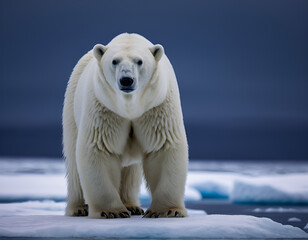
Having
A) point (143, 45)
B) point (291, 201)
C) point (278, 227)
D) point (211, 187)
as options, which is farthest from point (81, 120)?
point (211, 187)

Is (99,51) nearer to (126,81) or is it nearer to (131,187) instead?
(126,81)

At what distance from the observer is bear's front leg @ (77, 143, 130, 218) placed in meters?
5.14

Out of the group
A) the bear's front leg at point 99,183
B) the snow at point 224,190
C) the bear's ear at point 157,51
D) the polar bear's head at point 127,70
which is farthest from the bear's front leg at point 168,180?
the snow at point 224,190

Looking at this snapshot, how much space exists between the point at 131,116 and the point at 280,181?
Answer: 903 cm

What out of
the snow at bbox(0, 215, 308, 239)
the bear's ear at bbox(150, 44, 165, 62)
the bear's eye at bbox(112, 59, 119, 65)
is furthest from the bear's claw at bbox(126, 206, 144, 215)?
the bear's eye at bbox(112, 59, 119, 65)

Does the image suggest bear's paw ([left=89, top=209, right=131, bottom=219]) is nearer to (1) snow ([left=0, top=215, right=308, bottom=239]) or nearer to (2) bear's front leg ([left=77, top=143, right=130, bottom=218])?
(2) bear's front leg ([left=77, top=143, right=130, bottom=218])

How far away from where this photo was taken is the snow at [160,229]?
4312mm

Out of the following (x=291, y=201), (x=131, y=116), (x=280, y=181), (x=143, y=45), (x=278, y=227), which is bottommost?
(x=278, y=227)

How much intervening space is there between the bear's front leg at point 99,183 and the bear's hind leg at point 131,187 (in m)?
0.77

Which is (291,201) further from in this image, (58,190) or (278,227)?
(278,227)

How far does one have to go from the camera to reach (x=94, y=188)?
16.9ft

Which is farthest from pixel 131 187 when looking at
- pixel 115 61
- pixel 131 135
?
pixel 115 61

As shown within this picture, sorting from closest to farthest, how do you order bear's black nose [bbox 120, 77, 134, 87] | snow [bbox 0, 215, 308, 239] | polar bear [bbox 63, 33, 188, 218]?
1. snow [bbox 0, 215, 308, 239]
2. bear's black nose [bbox 120, 77, 134, 87]
3. polar bear [bbox 63, 33, 188, 218]

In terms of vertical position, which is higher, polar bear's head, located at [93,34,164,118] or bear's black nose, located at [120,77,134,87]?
polar bear's head, located at [93,34,164,118]
